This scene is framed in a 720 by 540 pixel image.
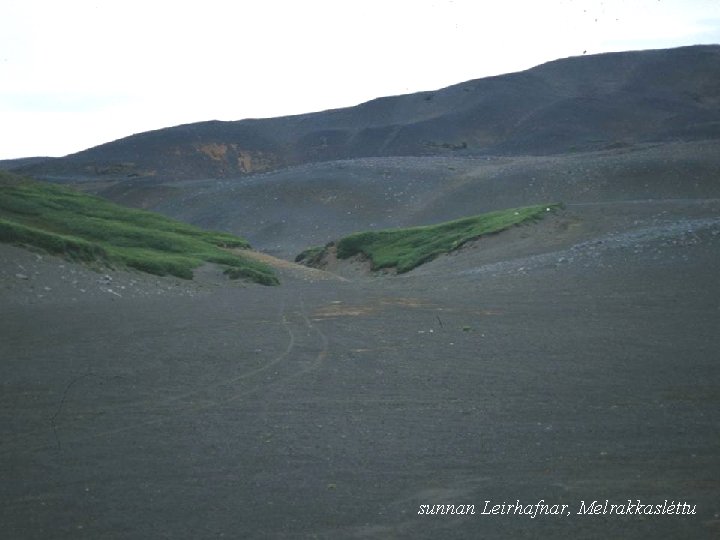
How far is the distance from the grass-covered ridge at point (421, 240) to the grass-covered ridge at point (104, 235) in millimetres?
7157

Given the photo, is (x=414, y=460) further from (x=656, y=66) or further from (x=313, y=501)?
(x=656, y=66)

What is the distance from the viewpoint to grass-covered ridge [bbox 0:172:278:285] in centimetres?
3362

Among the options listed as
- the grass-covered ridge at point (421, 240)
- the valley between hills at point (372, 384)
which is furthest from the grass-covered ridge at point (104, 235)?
the grass-covered ridge at point (421, 240)

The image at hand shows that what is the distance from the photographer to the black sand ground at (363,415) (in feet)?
28.3

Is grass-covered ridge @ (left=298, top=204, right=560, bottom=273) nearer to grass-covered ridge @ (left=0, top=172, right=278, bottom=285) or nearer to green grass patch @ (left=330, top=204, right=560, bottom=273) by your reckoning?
green grass patch @ (left=330, top=204, right=560, bottom=273)

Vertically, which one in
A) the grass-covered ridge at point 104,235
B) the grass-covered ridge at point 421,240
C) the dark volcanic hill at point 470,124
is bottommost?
the grass-covered ridge at point 421,240

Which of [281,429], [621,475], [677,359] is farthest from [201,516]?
[677,359]

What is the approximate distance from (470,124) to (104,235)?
3701 inches

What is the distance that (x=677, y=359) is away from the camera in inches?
616

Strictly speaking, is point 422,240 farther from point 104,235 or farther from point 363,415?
point 363,415

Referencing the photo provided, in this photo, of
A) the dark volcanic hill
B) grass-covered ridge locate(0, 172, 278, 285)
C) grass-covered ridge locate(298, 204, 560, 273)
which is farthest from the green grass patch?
the dark volcanic hill

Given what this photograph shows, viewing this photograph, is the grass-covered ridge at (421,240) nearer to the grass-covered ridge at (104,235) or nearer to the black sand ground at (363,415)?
the grass-covered ridge at (104,235)

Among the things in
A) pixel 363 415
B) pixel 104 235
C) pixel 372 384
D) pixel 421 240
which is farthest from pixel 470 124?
pixel 363 415

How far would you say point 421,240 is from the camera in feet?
176
